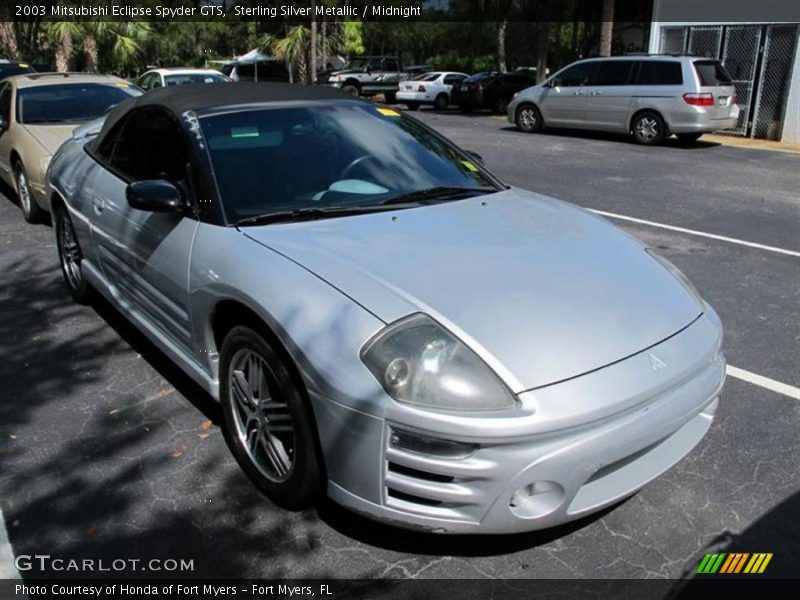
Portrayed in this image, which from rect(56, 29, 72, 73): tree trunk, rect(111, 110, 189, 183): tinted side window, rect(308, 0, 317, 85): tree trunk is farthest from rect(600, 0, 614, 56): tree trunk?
rect(111, 110, 189, 183): tinted side window

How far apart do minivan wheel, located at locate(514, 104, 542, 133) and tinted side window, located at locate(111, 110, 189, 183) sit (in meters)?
13.3

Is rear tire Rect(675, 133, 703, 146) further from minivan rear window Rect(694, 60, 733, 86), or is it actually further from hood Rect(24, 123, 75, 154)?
hood Rect(24, 123, 75, 154)

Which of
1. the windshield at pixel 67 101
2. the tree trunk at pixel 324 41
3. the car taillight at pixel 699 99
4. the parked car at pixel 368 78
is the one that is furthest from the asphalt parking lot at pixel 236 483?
the tree trunk at pixel 324 41

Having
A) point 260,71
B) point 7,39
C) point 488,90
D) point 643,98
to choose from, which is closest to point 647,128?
point 643,98

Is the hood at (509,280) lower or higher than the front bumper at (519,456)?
higher

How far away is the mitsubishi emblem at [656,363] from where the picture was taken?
8.07 ft

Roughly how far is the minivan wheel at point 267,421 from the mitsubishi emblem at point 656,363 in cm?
121

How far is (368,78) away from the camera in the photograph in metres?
27.1

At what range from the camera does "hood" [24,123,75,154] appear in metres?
6.75

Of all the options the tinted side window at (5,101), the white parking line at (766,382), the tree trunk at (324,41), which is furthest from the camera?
the tree trunk at (324,41)

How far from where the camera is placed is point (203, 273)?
118 inches

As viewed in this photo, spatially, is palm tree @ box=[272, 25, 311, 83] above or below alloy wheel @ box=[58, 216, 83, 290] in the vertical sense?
above

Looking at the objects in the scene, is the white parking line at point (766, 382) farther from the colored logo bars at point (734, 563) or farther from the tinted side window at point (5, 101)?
the tinted side window at point (5, 101)

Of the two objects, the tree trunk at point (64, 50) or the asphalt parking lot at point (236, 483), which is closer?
the asphalt parking lot at point (236, 483)
